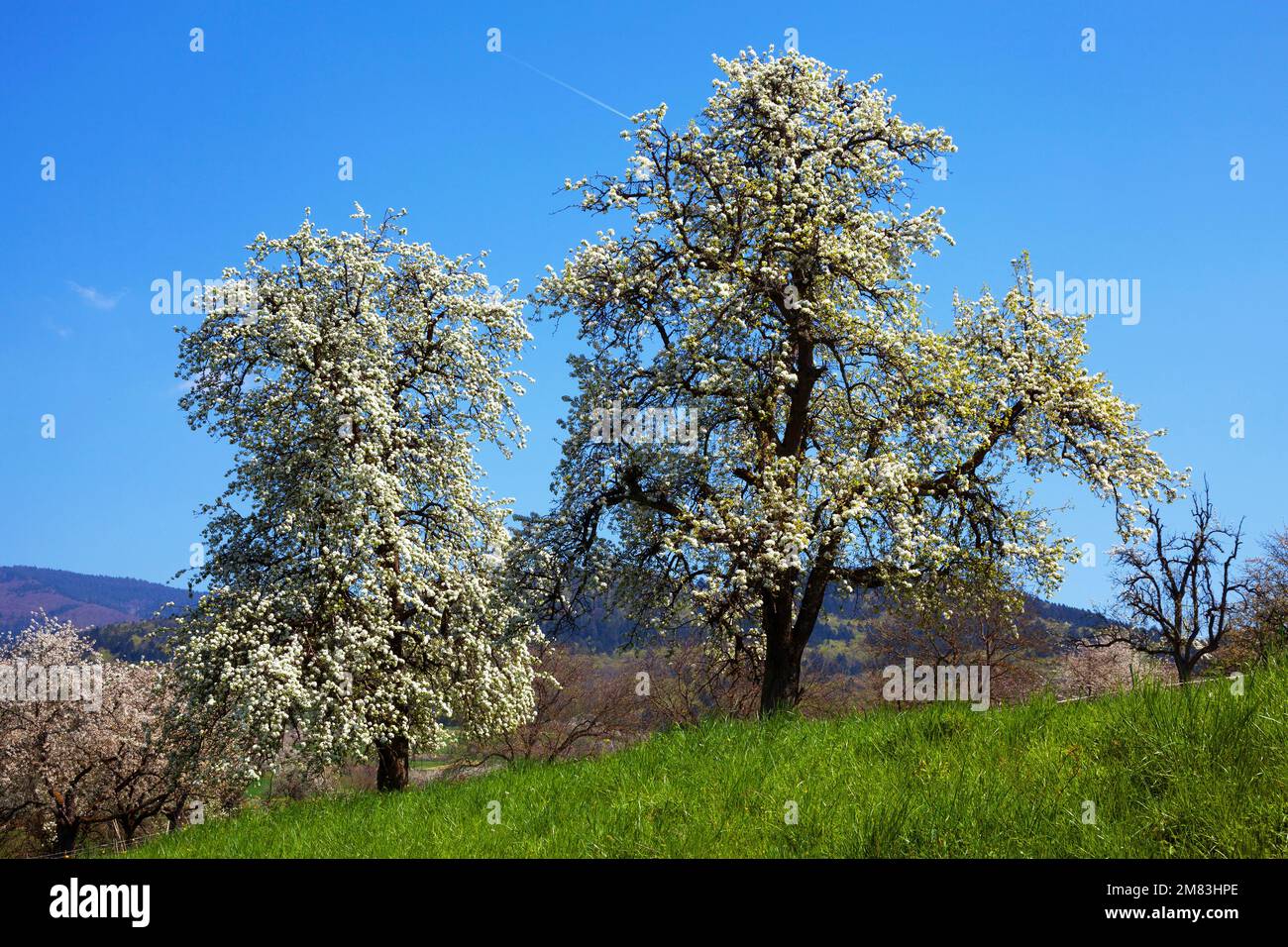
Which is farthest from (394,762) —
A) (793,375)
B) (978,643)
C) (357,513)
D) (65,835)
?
(978,643)

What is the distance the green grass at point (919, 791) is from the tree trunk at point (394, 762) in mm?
13705

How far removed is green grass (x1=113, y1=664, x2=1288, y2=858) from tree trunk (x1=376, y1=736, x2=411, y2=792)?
13.7 meters

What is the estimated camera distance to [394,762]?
28250 millimetres

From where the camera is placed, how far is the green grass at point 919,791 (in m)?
8.05

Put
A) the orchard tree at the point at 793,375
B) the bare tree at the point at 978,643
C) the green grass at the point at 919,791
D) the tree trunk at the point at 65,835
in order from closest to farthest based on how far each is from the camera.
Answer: the green grass at the point at 919,791
the orchard tree at the point at 793,375
the tree trunk at the point at 65,835
the bare tree at the point at 978,643

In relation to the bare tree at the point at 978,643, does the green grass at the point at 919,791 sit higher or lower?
higher

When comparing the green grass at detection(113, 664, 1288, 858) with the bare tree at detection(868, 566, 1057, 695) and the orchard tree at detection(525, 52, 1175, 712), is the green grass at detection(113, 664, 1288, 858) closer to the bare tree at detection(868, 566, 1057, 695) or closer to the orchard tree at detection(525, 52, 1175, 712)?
the orchard tree at detection(525, 52, 1175, 712)

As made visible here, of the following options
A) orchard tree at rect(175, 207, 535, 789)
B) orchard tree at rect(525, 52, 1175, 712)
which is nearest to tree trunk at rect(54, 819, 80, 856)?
orchard tree at rect(175, 207, 535, 789)

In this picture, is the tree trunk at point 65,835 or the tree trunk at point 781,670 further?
the tree trunk at point 65,835

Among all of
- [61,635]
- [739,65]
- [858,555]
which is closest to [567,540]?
[858,555]

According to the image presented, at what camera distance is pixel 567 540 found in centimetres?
2391

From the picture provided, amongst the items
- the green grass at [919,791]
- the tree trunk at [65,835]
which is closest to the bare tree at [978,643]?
the green grass at [919,791]

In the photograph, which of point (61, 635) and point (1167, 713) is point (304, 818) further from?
point (61, 635)

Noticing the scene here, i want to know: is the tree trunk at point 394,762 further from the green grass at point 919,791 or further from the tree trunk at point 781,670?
the green grass at point 919,791
